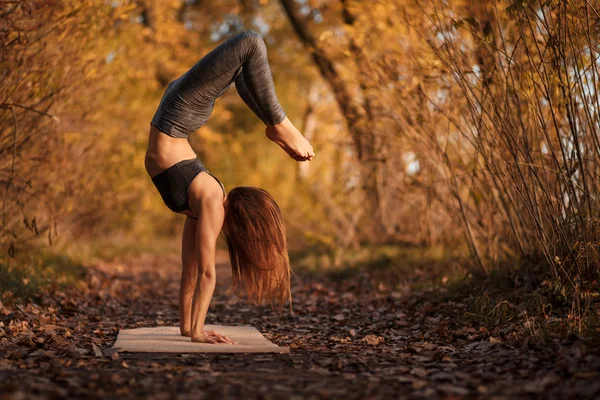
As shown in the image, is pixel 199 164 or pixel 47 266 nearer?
pixel 199 164

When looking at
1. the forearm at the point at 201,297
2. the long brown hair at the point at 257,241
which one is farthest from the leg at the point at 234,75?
the forearm at the point at 201,297

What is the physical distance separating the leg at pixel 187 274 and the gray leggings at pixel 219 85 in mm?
689

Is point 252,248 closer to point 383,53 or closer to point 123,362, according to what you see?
point 123,362

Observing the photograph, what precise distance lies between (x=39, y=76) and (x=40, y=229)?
2.66 metres

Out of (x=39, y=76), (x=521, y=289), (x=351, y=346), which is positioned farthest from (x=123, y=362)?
(x=39, y=76)

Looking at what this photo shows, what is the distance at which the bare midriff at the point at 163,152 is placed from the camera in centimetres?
417

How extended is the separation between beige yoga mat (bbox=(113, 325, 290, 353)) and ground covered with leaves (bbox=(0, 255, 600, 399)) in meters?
0.09

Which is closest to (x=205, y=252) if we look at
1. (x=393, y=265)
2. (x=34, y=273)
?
(x=34, y=273)

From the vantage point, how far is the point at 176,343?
4.25 meters

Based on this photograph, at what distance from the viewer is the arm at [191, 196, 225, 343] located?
4.15m

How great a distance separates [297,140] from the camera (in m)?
4.28

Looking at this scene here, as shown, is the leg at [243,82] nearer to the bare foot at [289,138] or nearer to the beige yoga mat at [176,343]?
the bare foot at [289,138]

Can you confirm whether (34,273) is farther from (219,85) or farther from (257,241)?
(219,85)

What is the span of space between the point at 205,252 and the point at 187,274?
473 mm
